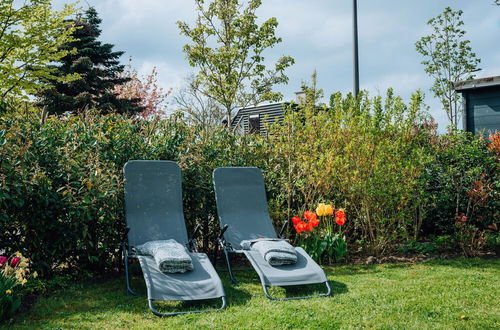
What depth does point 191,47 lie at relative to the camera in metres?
15.8

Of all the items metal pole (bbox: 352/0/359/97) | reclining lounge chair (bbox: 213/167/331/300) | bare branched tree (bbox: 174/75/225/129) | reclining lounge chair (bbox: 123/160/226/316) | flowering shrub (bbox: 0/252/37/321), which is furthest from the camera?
bare branched tree (bbox: 174/75/225/129)

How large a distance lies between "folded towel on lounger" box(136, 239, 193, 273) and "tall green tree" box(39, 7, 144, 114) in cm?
1439

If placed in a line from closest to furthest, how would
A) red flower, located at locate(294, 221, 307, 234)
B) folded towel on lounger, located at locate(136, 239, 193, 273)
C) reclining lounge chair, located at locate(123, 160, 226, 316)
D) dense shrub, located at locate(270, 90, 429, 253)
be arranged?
folded towel on lounger, located at locate(136, 239, 193, 273)
reclining lounge chair, located at locate(123, 160, 226, 316)
red flower, located at locate(294, 221, 307, 234)
dense shrub, located at locate(270, 90, 429, 253)

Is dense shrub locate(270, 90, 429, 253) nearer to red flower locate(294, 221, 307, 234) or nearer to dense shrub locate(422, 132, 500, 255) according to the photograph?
dense shrub locate(422, 132, 500, 255)

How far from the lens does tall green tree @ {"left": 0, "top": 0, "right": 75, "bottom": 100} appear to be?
13383 millimetres

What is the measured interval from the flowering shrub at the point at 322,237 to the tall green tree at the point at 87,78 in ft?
45.1

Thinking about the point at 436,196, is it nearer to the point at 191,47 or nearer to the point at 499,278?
the point at 499,278

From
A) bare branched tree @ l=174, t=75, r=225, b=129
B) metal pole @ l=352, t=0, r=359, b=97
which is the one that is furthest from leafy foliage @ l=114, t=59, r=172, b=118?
metal pole @ l=352, t=0, r=359, b=97

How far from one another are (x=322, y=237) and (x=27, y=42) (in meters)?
12.1

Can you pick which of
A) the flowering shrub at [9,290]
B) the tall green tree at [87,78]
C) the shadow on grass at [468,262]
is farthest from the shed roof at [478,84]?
the tall green tree at [87,78]

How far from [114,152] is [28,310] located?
6.46 ft

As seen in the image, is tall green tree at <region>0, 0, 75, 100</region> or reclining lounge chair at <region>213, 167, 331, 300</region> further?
tall green tree at <region>0, 0, 75, 100</region>

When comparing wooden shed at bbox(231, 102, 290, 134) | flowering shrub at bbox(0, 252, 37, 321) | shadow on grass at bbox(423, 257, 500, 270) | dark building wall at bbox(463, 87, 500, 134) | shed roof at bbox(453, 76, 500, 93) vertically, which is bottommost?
shadow on grass at bbox(423, 257, 500, 270)

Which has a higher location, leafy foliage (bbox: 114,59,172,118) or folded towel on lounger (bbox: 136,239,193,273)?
leafy foliage (bbox: 114,59,172,118)
